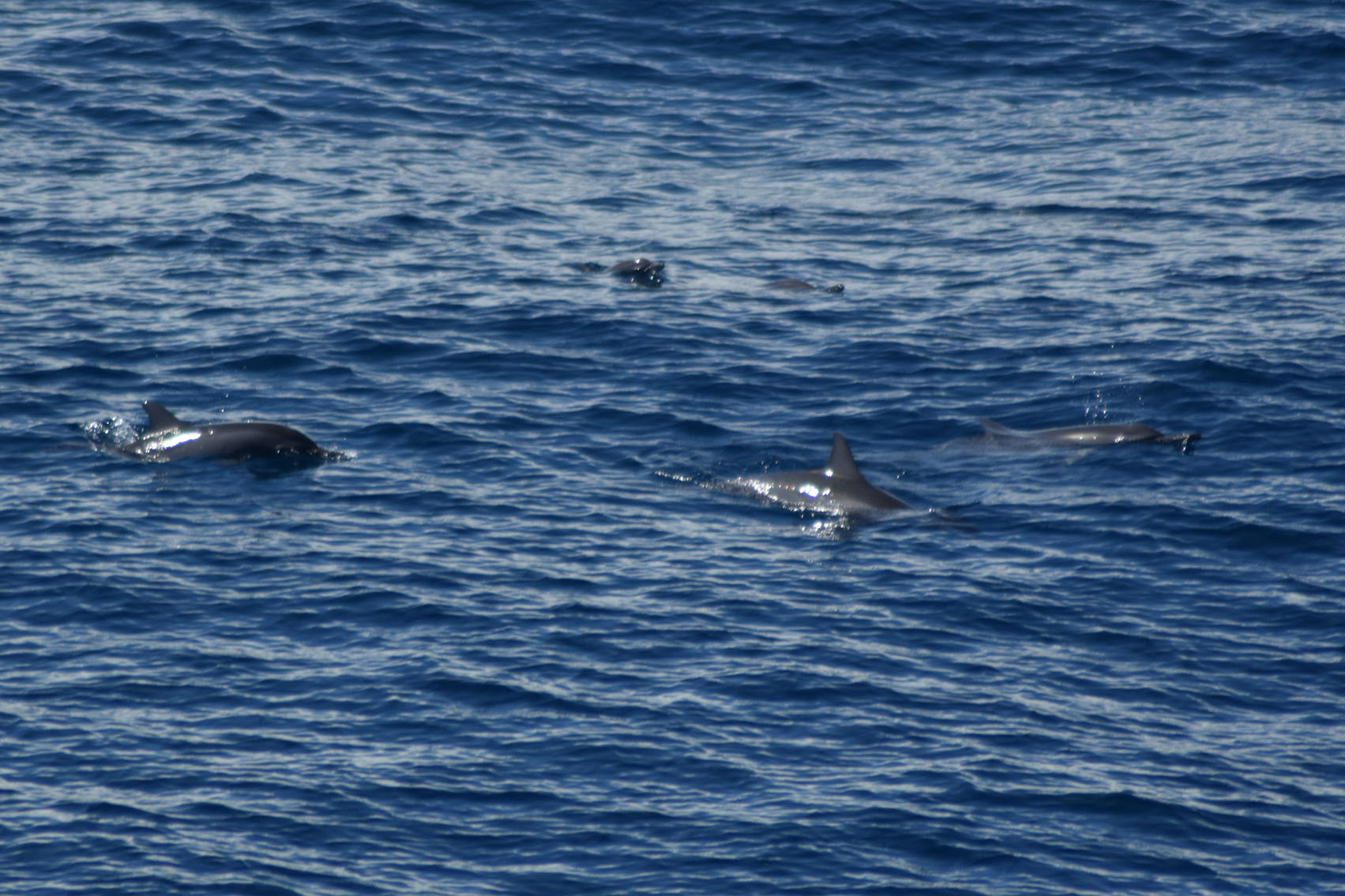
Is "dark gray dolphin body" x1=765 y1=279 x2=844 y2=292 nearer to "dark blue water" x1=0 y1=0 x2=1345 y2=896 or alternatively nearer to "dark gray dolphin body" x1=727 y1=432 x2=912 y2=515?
"dark blue water" x1=0 y1=0 x2=1345 y2=896

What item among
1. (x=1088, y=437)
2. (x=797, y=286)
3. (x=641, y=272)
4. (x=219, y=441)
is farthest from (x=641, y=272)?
(x=219, y=441)

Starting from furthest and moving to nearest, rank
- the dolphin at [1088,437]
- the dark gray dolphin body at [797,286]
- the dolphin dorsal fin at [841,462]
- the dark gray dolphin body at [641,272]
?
the dark gray dolphin body at [641,272] → the dark gray dolphin body at [797,286] → the dolphin at [1088,437] → the dolphin dorsal fin at [841,462]

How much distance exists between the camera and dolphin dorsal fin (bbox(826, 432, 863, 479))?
2350 cm

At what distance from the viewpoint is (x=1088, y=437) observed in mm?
25766

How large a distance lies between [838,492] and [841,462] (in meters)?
0.41

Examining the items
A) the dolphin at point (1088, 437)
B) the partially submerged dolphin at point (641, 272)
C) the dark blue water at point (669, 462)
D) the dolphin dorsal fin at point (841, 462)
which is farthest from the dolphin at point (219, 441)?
the dolphin at point (1088, 437)

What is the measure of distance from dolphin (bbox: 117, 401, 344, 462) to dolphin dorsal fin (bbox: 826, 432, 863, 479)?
6909mm

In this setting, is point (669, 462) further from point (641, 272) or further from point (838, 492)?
point (641, 272)

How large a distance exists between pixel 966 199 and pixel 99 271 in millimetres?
17124

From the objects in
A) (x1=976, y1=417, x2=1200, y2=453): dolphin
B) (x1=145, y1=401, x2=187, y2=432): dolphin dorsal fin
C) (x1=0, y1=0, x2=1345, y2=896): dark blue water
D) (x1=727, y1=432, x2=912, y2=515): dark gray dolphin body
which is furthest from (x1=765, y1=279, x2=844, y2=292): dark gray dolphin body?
(x1=145, y1=401, x2=187, y2=432): dolphin dorsal fin

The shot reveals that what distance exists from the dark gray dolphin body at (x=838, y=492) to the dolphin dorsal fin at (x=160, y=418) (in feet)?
27.1

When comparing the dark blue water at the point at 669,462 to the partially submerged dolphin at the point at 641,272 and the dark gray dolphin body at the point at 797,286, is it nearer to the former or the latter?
the partially submerged dolphin at the point at 641,272

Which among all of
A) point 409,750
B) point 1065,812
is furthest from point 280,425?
point 1065,812

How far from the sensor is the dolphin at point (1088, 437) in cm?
2573
